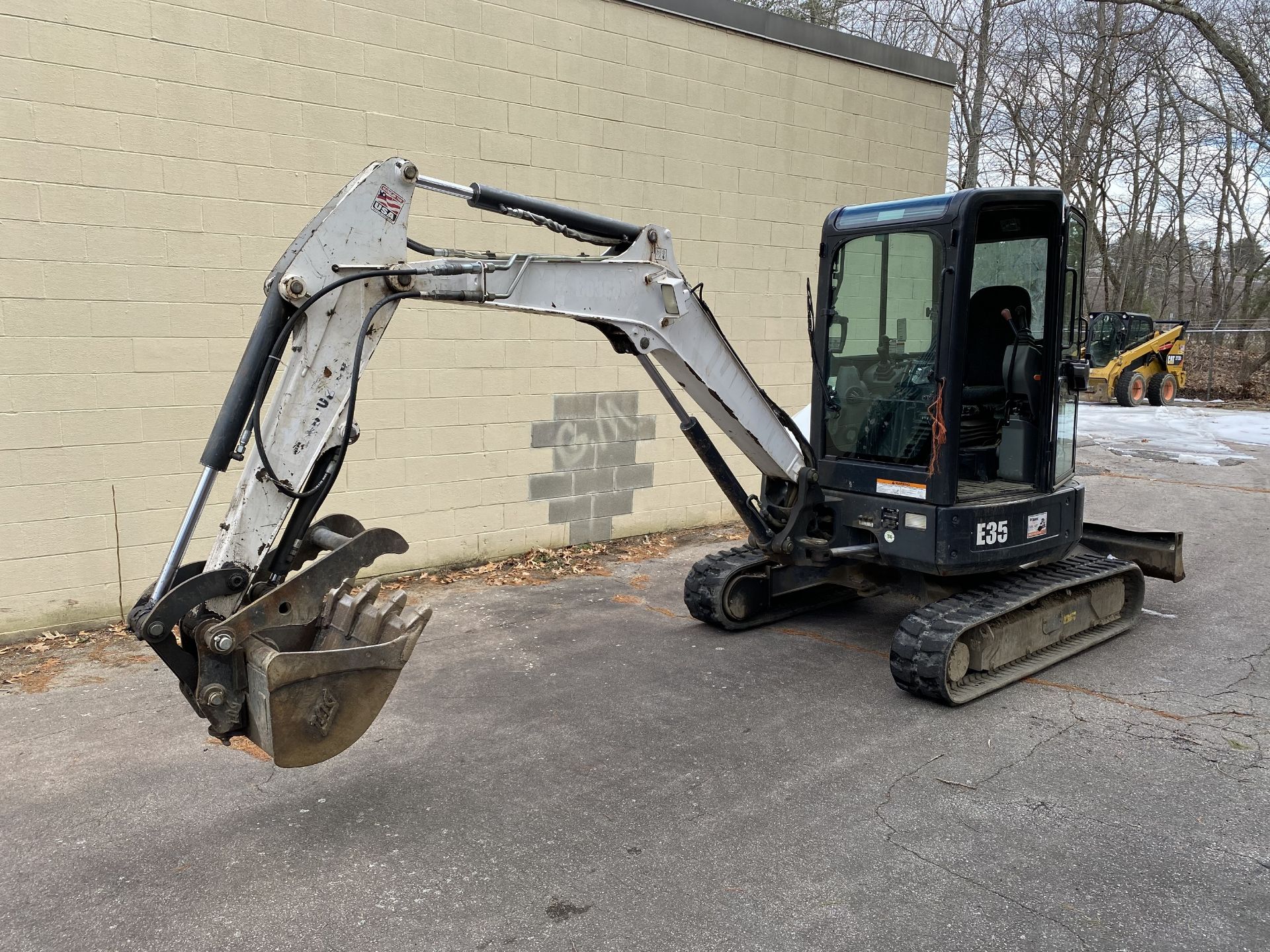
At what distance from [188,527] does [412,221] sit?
4.57 metres

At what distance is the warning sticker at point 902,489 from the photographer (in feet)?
19.1

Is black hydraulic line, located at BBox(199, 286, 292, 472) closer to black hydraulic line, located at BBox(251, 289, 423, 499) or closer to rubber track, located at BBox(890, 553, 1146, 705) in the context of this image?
black hydraulic line, located at BBox(251, 289, 423, 499)

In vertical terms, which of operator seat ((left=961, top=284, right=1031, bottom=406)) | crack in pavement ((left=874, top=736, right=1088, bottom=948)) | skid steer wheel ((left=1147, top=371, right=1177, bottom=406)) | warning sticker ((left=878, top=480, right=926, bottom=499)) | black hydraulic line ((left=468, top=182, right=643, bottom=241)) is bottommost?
crack in pavement ((left=874, top=736, right=1088, bottom=948))

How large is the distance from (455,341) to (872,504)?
3.72m

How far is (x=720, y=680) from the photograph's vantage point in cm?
593

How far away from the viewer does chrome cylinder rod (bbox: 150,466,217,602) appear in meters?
3.58

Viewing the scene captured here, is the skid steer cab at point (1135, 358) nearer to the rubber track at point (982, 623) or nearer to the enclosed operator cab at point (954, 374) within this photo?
the rubber track at point (982, 623)

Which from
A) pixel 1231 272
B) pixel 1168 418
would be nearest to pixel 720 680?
pixel 1168 418

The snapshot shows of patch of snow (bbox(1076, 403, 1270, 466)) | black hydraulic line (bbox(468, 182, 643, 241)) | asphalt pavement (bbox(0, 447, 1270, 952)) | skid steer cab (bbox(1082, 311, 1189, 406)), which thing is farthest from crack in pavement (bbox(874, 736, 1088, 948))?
skid steer cab (bbox(1082, 311, 1189, 406))

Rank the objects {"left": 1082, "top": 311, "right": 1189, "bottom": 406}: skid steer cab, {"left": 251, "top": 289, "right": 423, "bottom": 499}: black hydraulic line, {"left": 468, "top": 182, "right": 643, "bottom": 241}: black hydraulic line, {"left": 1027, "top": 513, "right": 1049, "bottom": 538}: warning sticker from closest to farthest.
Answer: {"left": 251, "top": 289, "right": 423, "bottom": 499}: black hydraulic line → {"left": 468, "top": 182, "right": 643, "bottom": 241}: black hydraulic line → {"left": 1027, "top": 513, "right": 1049, "bottom": 538}: warning sticker → {"left": 1082, "top": 311, "right": 1189, "bottom": 406}: skid steer cab

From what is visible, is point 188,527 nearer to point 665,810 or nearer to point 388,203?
point 388,203

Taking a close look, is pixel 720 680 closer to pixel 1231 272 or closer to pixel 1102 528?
pixel 1102 528

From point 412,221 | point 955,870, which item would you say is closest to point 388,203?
point 955,870

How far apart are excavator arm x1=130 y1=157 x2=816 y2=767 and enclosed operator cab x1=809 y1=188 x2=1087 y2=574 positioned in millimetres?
2515
